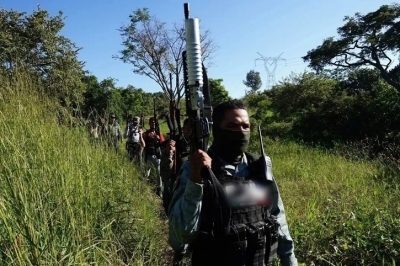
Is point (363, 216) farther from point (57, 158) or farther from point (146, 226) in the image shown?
point (57, 158)

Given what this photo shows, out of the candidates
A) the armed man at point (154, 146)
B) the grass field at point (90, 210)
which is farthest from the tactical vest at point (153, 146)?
the grass field at point (90, 210)

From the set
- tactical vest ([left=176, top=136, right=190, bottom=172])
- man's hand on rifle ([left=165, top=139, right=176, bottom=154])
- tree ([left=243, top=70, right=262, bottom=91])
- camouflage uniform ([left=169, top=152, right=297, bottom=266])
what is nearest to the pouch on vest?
camouflage uniform ([left=169, top=152, right=297, bottom=266])

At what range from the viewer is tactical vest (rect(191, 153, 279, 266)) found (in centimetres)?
158

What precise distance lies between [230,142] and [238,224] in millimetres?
406

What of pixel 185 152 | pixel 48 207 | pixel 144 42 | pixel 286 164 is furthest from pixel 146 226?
pixel 144 42

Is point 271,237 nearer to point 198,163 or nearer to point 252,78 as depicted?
point 198,163

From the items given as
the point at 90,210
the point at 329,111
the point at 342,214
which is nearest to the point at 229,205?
the point at 90,210

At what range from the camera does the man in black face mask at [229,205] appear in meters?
1.51

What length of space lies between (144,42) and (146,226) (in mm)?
24808

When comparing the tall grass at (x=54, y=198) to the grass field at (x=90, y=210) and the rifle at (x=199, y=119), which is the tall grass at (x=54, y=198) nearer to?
the grass field at (x=90, y=210)

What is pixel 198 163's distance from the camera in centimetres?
143

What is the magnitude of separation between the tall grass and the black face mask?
2.60 feet

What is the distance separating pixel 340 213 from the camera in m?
3.66

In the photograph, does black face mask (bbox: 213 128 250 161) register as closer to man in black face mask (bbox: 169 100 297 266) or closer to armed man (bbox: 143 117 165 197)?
man in black face mask (bbox: 169 100 297 266)
